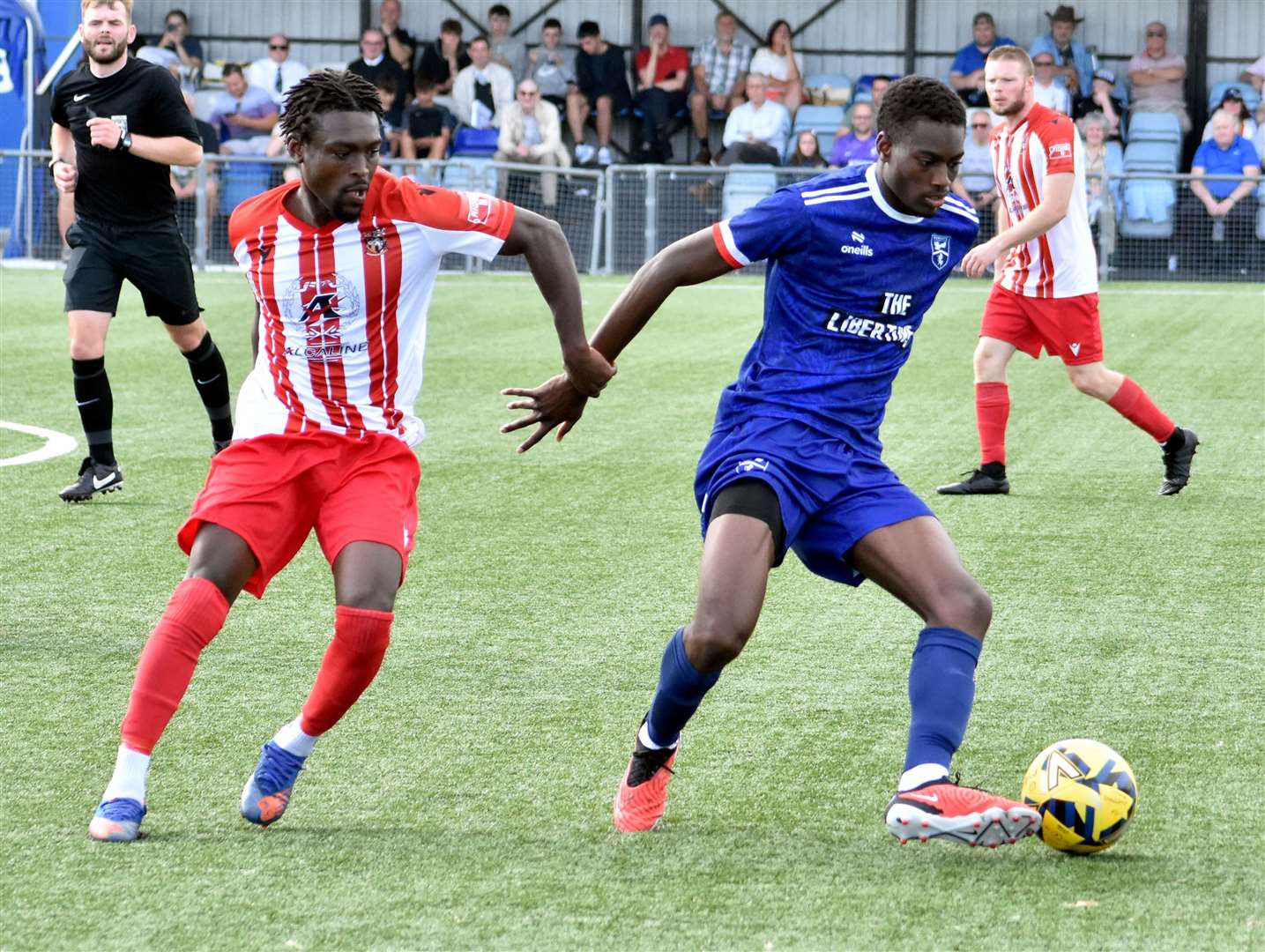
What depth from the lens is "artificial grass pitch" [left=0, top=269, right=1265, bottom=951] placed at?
3.47 metres

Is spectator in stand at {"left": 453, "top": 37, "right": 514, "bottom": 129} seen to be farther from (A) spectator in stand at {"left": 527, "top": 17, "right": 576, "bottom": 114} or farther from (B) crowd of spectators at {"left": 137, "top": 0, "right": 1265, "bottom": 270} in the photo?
(A) spectator in stand at {"left": 527, "top": 17, "right": 576, "bottom": 114}

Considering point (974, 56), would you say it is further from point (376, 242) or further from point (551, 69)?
point (376, 242)

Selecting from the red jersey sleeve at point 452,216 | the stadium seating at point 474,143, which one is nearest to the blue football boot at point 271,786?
the red jersey sleeve at point 452,216

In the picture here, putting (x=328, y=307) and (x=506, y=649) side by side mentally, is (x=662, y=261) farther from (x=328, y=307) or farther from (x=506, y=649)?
(x=506, y=649)

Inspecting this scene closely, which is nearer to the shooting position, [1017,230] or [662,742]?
[662,742]

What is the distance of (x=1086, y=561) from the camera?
6.98 meters

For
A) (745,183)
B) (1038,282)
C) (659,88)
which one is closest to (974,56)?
(659,88)

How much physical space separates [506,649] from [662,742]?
1.56 meters

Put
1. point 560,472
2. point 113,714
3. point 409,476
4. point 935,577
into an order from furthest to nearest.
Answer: point 560,472, point 113,714, point 409,476, point 935,577

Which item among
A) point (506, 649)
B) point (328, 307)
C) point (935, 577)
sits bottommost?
point (506, 649)

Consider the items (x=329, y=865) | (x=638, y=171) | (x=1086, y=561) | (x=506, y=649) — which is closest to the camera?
(x=329, y=865)

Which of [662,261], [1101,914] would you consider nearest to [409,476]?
[662,261]

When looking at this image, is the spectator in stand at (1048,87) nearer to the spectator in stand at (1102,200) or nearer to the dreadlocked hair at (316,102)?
the spectator in stand at (1102,200)

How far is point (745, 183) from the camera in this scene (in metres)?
20.9
